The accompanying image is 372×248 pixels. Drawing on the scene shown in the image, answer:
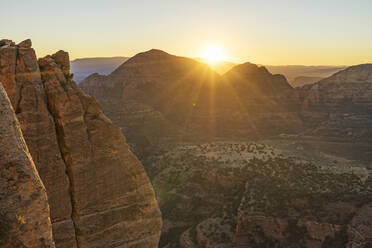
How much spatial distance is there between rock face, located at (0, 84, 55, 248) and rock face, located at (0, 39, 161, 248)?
6682 mm

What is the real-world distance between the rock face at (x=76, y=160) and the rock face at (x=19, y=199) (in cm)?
668

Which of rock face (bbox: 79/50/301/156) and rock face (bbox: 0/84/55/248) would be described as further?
rock face (bbox: 79/50/301/156)

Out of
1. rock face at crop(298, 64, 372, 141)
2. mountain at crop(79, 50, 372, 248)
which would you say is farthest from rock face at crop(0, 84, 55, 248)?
rock face at crop(298, 64, 372, 141)

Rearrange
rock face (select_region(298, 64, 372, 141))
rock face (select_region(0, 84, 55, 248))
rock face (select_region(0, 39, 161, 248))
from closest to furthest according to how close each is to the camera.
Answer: rock face (select_region(0, 84, 55, 248))
rock face (select_region(0, 39, 161, 248))
rock face (select_region(298, 64, 372, 141))

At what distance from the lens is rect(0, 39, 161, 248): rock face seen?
13.5 metres

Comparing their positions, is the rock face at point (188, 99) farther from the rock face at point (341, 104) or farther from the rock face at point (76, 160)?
the rock face at point (76, 160)

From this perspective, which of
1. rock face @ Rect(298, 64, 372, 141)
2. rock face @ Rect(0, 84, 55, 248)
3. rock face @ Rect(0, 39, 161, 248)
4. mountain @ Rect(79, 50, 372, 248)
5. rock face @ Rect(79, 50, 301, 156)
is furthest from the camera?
rock face @ Rect(79, 50, 301, 156)

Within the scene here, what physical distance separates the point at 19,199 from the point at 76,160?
26.1ft

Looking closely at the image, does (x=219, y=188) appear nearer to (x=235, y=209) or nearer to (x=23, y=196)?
(x=235, y=209)

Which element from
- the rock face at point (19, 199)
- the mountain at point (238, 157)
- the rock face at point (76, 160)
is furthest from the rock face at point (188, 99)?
the rock face at point (19, 199)

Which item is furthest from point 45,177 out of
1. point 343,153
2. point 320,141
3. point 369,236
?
point 320,141

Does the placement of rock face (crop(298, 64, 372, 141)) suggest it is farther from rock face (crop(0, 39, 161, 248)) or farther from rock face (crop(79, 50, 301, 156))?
rock face (crop(0, 39, 161, 248))

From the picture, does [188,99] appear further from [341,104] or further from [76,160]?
[76,160]

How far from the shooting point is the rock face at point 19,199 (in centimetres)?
639
